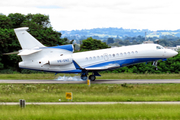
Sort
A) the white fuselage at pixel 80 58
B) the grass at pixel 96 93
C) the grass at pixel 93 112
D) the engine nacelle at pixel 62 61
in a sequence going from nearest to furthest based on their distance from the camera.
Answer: the grass at pixel 93 112, the grass at pixel 96 93, the engine nacelle at pixel 62 61, the white fuselage at pixel 80 58

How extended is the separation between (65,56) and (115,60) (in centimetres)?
648

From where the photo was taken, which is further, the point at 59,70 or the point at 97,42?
the point at 97,42

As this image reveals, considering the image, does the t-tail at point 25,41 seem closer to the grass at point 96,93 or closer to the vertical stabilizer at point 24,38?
the vertical stabilizer at point 24,38

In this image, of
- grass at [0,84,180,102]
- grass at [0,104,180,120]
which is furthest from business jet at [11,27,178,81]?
grass at [0,104,180,120]

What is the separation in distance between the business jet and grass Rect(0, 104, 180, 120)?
17664mm

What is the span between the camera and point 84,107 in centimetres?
1928

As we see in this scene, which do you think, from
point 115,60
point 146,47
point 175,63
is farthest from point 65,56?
point 175,63

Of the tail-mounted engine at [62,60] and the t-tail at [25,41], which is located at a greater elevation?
the t-tail at [25,41]

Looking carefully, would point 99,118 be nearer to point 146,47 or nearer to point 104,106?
point 104,106

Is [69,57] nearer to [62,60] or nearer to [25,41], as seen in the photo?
[62,60]

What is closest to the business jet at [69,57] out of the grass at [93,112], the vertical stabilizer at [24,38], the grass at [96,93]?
the vertical stabilizer at [24,38]

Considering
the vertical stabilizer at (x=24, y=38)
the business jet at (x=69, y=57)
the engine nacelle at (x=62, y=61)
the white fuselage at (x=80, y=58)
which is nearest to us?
the vertical stabilizer at (x=24, y=38)

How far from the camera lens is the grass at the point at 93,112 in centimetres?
1664

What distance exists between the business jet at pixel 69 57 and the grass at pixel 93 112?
17664 millimetres
